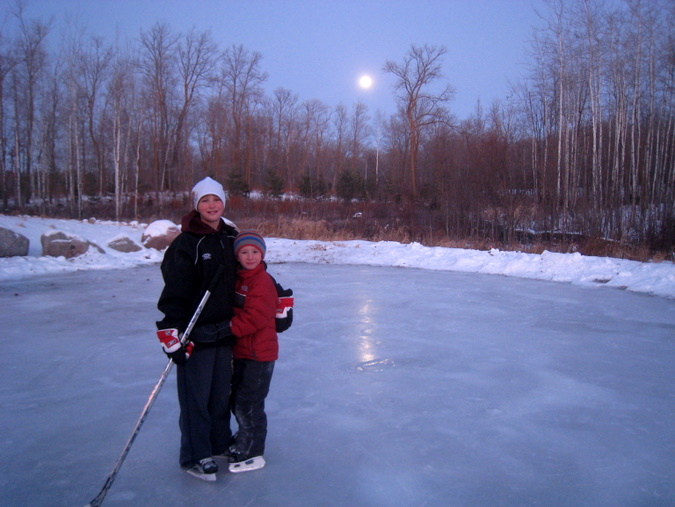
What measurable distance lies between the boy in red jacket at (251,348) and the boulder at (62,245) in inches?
352

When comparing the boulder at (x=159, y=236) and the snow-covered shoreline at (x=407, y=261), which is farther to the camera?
the boulder at (x=159, y=236)

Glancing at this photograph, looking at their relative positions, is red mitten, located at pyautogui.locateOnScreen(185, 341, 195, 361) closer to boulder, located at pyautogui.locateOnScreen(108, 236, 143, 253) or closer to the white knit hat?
the white knit hat

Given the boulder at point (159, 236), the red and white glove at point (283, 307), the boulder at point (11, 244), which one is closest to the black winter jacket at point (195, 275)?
the red and white glove at point (283, 307)

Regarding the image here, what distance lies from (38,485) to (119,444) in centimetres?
46

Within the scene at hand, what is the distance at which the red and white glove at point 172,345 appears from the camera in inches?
81.4

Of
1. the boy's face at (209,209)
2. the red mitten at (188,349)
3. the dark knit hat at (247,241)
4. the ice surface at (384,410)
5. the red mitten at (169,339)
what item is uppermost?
the boy's face at (209,209)

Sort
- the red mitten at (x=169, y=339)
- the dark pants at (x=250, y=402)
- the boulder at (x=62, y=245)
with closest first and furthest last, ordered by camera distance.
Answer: the red mitten at (x=169, y=339)
the dark pants at (x=250, y=402)
the boulder at (x=62, y=245)

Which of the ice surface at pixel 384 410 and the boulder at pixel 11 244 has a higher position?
the boulder at pixel 11 244

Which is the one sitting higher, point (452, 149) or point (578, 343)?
point (452, 149)

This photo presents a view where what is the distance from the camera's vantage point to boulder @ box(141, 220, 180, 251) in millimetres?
11898

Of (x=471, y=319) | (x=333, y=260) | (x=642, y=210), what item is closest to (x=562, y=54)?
(x=642, y=210)

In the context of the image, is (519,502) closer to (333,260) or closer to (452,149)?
(333,260)

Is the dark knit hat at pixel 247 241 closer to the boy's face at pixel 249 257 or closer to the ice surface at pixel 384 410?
the boy's face at pixel 249 257

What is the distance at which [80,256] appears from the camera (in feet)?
32.6
